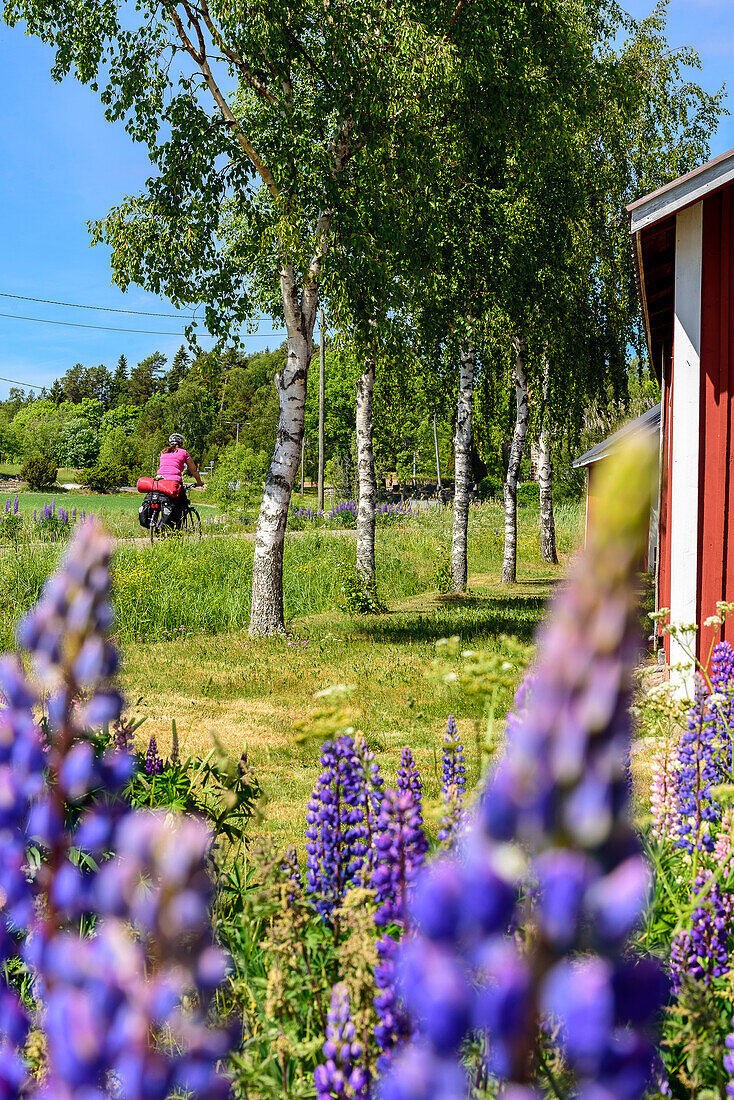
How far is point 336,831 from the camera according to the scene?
2334 mm

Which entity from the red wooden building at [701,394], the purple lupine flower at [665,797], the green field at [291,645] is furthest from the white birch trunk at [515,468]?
the purple lupine flower at [665,797]

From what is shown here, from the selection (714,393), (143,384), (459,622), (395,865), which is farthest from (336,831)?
(143,384)

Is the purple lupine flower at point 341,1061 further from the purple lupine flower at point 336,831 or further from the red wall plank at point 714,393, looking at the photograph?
the red wall plank at point 714,393

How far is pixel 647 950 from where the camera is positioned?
2555 mm

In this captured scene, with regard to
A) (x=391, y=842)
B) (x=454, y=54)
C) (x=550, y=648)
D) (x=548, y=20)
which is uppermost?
(x=548, y=20)

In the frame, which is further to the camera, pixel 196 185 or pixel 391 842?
pixel 196 185

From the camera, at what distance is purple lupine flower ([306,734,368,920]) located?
7.57 feet

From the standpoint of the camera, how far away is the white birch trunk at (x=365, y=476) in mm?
14062

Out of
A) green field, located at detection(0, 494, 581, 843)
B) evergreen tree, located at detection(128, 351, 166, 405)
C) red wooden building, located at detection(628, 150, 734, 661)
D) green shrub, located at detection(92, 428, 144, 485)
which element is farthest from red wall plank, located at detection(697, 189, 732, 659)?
evergreen tree, located at detection(128, 351, 166, 405)

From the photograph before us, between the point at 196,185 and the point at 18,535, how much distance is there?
7.47 metres

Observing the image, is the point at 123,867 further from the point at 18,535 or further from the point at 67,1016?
the point at 18,535

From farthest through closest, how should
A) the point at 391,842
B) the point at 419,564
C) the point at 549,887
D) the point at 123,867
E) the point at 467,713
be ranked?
1. the point at 419,564
2. the point at 467,713
3. the point at 391,842
4. the point at 123,867
5. the point at 549,887

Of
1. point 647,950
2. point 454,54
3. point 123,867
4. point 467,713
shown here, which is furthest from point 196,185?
point 123,867

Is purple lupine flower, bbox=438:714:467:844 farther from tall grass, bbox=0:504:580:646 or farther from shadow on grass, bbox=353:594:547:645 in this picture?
tall grass, bbox=0:504:580:646
